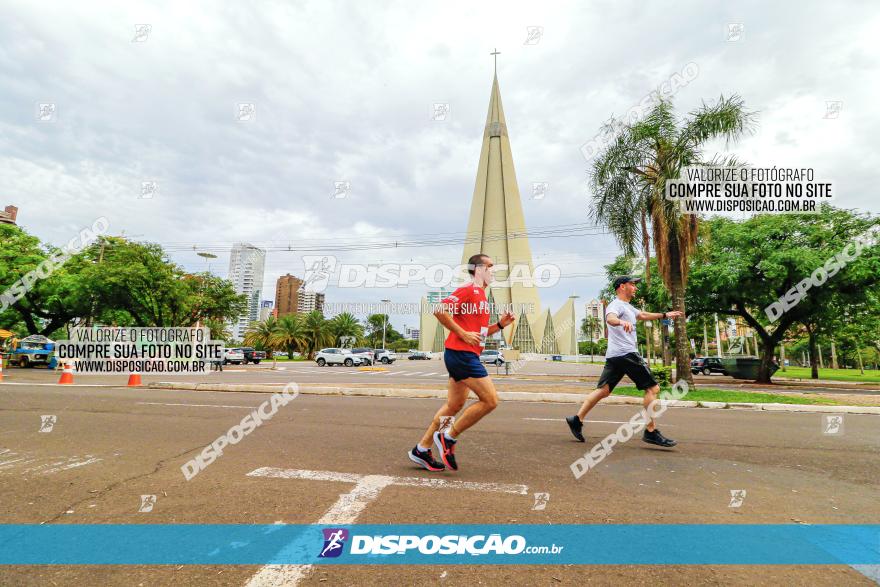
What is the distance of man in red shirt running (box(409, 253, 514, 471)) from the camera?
12.2ft

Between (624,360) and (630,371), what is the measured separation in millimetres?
145

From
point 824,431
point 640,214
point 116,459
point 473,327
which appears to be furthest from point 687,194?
point 116,459

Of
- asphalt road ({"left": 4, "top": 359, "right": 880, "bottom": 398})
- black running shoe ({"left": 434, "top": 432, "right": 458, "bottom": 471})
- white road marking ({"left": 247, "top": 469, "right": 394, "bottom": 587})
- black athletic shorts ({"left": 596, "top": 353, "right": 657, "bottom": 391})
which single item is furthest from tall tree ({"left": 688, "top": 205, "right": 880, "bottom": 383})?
white road marking ({"left": 247, "top": 469, "right": 394, "bottom": 587})

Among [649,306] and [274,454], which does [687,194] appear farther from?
[274,454]

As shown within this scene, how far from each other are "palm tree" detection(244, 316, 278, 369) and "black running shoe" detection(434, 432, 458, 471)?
51280mm

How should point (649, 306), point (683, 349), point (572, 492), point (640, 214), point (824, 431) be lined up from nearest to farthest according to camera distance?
point (572, 492) < point (824, 431) < point (683, 349) < point (640, 214) < point (649, 306)

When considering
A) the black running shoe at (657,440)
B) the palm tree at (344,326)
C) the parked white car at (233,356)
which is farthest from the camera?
the palm tree at (344,326)

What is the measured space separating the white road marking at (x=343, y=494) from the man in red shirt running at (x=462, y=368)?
14.5 inches

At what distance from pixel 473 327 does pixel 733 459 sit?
3200 millimetres

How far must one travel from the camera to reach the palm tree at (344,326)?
58.8 metres

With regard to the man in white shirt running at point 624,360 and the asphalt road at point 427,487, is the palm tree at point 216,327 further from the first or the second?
the man in white shirt running at point 624,360

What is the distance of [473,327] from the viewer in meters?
3.83

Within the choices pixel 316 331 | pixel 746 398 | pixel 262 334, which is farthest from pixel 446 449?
pixel 262 334

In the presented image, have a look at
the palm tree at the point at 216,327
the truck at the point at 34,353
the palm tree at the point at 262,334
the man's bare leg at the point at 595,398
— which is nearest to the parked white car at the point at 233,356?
the palm tree at the point at 216,327
